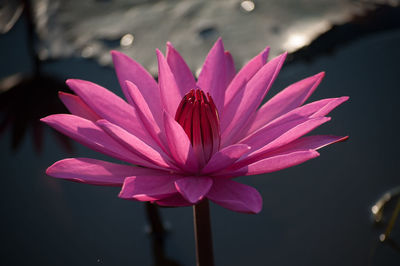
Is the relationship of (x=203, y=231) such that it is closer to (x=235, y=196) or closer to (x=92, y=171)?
(x=235, y=196)

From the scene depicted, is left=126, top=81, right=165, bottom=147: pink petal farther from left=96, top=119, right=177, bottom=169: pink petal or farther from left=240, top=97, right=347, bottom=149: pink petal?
left=240, top=97, right=347, bottom=149: pink petal

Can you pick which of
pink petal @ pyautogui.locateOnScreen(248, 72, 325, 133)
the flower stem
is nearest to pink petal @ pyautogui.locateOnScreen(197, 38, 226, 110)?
pink petal @ pyautogui.locateOnScreen(248, 72, 325, 133)

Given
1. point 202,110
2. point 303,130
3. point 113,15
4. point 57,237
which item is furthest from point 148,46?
point 303,130

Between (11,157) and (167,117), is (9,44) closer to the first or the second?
(11,157)

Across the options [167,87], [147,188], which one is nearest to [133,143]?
[147,188]

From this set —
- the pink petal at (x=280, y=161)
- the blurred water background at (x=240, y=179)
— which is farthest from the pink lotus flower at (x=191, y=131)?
the blurred water background at (x=240, y=179)
